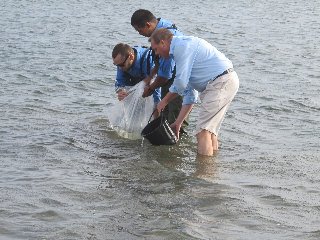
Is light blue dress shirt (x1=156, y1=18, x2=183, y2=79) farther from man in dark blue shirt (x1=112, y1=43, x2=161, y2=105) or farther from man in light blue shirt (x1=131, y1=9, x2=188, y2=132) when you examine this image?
man in dark blue shirt (x1=112, y1=43, x2=161, y2=105)

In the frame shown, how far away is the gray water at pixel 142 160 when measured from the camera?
5.87 meters

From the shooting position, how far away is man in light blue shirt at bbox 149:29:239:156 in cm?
709

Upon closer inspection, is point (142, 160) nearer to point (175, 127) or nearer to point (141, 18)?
point (175, 127)

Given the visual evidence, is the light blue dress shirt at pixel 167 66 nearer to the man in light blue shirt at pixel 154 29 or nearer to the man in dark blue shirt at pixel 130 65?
the man in light blue shirt at pixel 154 29

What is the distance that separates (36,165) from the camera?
299 inches

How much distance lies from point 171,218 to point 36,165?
219 cm

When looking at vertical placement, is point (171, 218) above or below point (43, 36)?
above

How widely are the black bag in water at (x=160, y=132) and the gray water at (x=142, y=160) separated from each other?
242 millimetres

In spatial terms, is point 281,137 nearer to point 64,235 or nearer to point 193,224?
point 193,224

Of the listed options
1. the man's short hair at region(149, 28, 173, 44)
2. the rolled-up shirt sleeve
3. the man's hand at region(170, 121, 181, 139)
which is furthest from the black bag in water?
the man's short hair at region(149, 28, 173, 44)

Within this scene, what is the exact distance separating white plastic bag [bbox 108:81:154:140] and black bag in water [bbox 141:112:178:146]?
479 millimetres

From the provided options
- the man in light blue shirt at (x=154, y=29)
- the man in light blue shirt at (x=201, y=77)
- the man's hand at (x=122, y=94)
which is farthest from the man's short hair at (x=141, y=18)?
the man's hand at (x=122, y=94)

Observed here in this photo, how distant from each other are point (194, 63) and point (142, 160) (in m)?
1.35

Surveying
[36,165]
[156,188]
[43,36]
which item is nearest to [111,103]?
[36,165]
